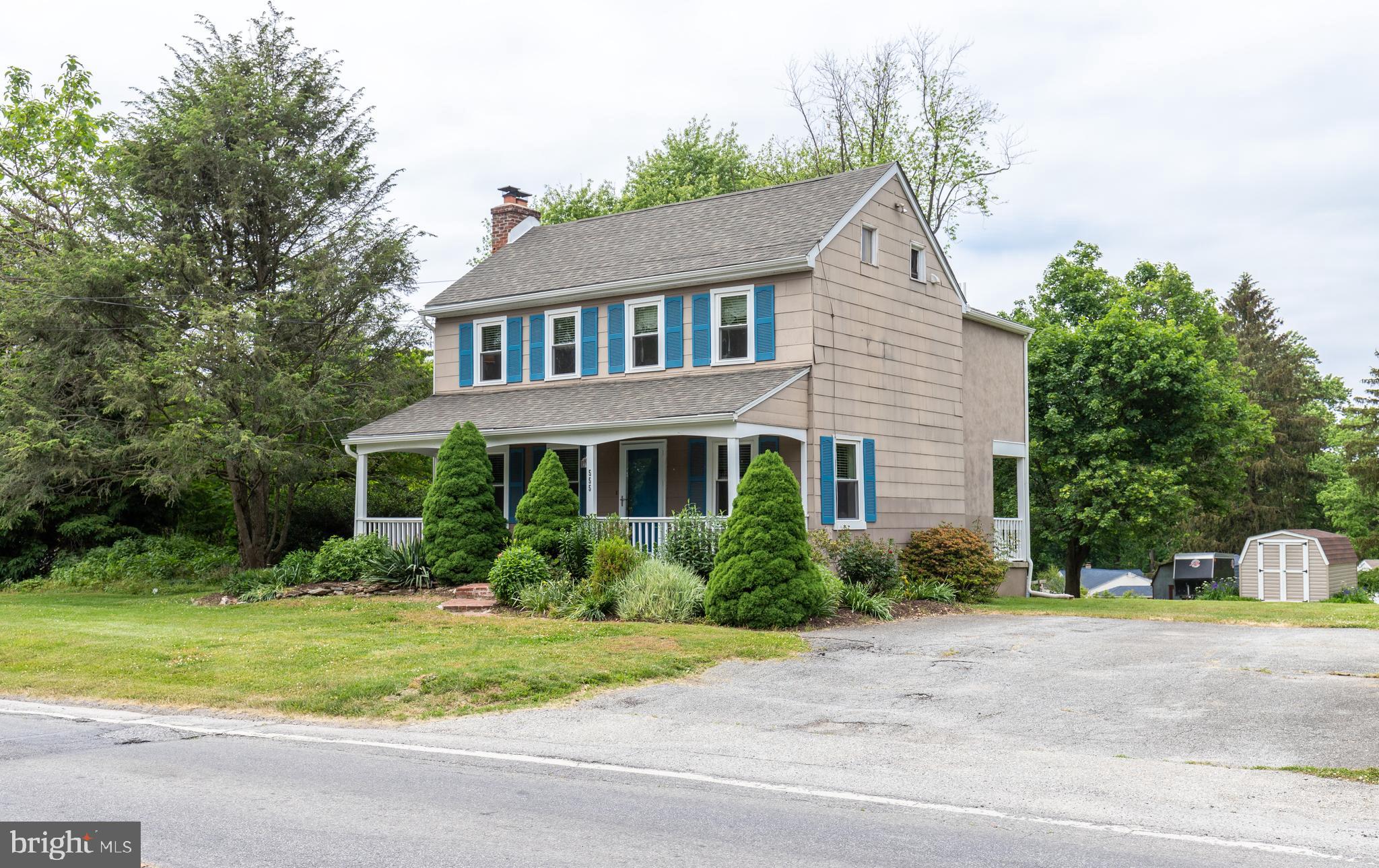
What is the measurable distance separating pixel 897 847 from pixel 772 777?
1.80m

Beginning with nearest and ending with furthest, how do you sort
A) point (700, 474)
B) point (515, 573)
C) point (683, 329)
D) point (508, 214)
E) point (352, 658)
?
point (352, 658), point (515, 573), point (700, 474), point (683, 329), point (508, 214)

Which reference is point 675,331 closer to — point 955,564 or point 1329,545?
point 955,564

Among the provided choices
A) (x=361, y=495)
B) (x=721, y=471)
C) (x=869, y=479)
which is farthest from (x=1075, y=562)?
(x=361, y=495)

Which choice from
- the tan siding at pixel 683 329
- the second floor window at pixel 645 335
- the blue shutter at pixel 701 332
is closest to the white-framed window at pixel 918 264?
the tan siding at pixel 683 329

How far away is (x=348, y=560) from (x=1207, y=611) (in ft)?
49.5

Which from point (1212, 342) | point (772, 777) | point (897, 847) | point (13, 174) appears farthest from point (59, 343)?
point (1212, 342)

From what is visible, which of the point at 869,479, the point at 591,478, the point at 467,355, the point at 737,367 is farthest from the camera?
the point at 467,355

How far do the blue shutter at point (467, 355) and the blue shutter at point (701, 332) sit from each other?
19.2ft

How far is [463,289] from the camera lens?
24.5 meters

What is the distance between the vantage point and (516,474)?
23.2 m

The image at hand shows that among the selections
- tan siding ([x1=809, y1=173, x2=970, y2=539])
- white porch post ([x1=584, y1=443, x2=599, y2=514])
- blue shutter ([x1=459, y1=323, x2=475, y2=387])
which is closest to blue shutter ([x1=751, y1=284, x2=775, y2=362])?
tan siding ([x1=809, y1=173, x2=970, y2=539])

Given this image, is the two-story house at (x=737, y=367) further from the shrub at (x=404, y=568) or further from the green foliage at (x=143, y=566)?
the green foliage at (x=143, y=566)

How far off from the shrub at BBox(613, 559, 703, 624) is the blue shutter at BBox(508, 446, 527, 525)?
7213 mm

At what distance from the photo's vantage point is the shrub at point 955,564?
20.5 metres
